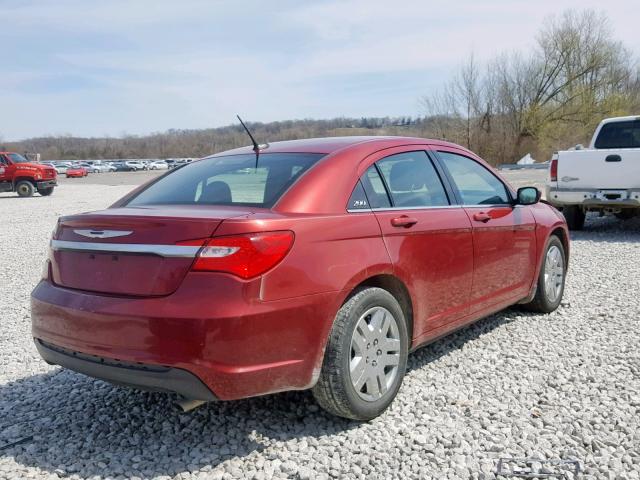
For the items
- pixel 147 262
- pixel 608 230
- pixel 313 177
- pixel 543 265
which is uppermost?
pixel 313 177

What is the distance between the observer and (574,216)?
10.9 meters

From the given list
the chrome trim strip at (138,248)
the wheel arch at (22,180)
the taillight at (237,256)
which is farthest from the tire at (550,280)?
the wheel arch at (22,180)

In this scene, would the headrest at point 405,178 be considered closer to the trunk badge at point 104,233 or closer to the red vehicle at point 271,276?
the red vehicle at point 271,276

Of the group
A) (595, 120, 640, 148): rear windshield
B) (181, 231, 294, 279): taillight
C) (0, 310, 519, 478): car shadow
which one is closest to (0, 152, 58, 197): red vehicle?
(595, 120, 640, 148): rear windshield

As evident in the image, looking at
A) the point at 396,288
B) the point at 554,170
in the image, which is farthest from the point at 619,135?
the point at 396,288

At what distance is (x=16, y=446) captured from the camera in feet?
10.2

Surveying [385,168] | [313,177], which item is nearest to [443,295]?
[385,168]

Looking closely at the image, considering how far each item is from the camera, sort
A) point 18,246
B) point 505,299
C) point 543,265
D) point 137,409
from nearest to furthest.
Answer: point 137,409 < point 505,299 < point 543,265 < point 18,246

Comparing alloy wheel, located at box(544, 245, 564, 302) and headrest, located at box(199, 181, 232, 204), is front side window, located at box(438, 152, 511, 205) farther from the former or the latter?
headrest, located at box(199, 181, 232, 204)

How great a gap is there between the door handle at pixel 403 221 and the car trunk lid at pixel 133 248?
0.93 meters

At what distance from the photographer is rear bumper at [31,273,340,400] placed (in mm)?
2627

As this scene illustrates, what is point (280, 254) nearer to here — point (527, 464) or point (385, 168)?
point (385, 168)

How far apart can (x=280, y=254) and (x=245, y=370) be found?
549mm

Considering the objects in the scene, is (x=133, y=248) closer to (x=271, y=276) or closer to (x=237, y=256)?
(x=237, y=256)
